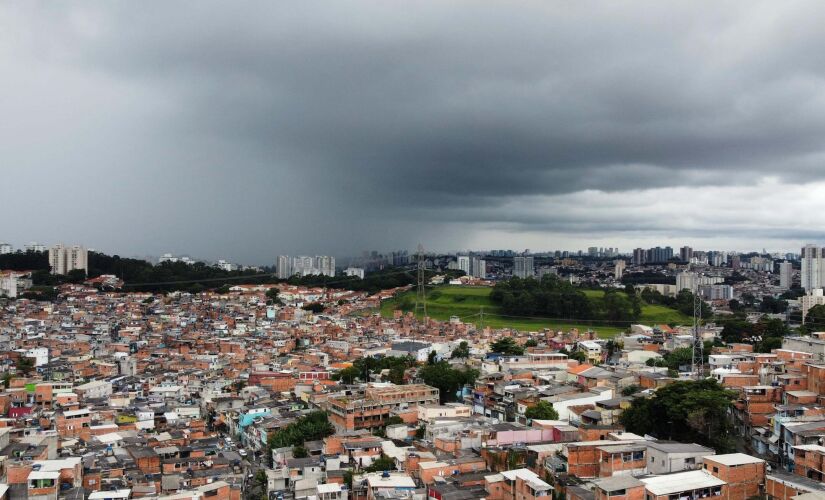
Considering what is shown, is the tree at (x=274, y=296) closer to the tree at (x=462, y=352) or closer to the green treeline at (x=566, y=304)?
the green treeline at (x=566, y=304)

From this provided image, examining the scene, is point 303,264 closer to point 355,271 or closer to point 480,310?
point 355,271

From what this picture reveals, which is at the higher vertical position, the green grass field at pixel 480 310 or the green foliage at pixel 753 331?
the green foliage at pixel 753 331

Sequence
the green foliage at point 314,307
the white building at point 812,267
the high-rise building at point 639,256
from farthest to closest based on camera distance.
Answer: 1. the high-rise building at point 639,256
2. the white building at point 812,267
3. the green foliage at point 314,307

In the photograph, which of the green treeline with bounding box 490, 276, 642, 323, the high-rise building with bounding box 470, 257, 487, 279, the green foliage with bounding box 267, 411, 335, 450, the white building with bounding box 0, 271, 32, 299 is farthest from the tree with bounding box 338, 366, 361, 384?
the high-rise building with bounding box 470, 257, 487, 279

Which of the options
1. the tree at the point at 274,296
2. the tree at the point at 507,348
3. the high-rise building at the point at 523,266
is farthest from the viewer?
the high-rise building at the point at 523,266

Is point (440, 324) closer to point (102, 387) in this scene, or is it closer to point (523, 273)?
point (102, 387)

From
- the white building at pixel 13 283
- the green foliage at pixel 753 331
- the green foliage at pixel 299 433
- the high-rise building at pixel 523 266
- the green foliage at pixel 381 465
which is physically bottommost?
the green foliage at pixel 299 433

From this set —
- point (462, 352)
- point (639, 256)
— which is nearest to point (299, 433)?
point (462, 352)

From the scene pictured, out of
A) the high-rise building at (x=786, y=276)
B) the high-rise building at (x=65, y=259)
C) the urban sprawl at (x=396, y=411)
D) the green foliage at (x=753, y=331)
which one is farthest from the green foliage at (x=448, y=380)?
the high-rise building at (x=786, y=276)
